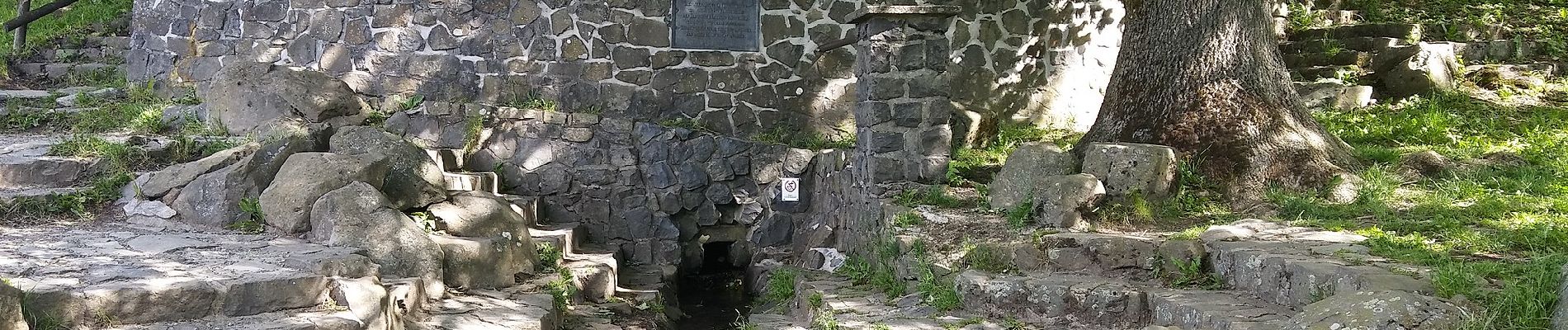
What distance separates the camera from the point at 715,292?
896 cm

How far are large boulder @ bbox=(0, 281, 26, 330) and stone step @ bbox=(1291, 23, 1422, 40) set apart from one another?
959 centimetres

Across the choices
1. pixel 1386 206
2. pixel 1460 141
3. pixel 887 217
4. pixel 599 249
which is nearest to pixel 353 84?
pixel 599 249

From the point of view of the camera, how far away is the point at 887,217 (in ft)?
22.7

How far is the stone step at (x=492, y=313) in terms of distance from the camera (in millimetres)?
5434

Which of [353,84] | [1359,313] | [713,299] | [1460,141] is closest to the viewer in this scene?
[1359,313]

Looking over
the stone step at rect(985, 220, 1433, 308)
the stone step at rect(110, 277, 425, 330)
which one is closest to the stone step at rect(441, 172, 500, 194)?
the stone step at rect(110, 277, 425, 330)

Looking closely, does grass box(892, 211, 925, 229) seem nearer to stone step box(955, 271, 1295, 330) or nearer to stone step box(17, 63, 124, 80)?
stone step box(955, 271, 1295, 330)

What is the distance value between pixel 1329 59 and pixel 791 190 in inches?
186

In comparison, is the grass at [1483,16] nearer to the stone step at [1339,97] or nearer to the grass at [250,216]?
the stone step at [1339,97]

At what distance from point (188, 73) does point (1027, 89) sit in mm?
7021

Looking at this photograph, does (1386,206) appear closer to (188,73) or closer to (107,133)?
(107,133)

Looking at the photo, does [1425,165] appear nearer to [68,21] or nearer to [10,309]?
[10,309]

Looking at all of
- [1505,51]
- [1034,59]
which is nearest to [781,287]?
[1034,59]

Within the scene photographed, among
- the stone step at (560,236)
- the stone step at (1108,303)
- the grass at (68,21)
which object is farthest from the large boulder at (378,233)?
the grass at (68,21)
